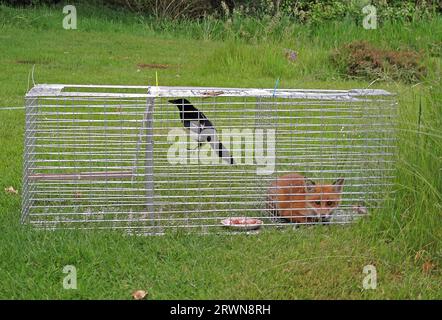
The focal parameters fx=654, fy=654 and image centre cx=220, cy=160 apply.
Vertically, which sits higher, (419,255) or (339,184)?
(339,184)

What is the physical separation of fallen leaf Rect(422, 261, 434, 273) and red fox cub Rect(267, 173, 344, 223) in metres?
0.54

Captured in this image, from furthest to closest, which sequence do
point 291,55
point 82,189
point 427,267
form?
point 291,55, point 82,189, point 427,267

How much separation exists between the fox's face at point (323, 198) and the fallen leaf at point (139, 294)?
1031mm

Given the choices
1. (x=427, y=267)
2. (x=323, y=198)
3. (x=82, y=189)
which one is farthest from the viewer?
(x=82, y=189)

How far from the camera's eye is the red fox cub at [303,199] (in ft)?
10.7

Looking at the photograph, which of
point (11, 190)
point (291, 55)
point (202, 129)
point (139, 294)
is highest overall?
point (291, 55)

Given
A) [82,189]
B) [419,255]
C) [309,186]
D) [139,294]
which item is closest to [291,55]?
[82,189]

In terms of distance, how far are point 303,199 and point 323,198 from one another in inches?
4.2

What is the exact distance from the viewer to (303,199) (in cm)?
331

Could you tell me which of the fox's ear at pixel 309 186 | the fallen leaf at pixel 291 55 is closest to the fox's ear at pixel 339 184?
the fox's ear at pixel 309 186

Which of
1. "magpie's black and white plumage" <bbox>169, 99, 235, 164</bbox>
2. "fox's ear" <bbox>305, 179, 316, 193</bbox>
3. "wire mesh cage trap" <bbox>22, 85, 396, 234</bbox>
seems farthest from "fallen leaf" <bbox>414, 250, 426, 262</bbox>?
"magpie's black and white plumage" <bbox>169, 99, 235, 164</bbox>

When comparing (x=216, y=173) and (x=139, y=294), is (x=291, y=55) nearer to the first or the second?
(x=216, y=173)

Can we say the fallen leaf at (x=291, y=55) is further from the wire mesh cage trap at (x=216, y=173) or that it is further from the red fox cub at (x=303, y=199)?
the red fox cub at (x=303, y=199)

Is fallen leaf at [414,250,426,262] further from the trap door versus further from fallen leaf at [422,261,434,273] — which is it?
the trap door
